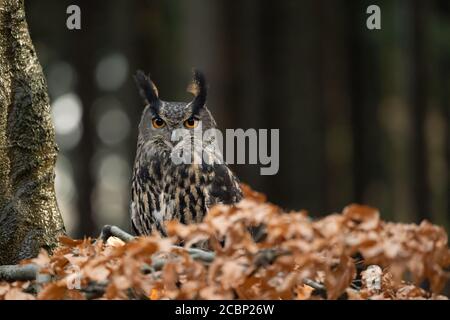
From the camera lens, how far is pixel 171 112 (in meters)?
4.98

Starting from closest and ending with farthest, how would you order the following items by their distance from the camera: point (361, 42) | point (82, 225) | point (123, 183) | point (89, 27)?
point (82, 225), point (89, 27), point (361, 42), point (123, 183)

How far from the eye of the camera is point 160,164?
4977 millimetres

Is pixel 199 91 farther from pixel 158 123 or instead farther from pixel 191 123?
pixel 158 123

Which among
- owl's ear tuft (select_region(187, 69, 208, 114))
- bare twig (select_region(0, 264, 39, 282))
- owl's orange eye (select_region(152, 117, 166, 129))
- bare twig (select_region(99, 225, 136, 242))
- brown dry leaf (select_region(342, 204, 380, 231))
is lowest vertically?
bare twig (select_region(0, 264, 39, 282))

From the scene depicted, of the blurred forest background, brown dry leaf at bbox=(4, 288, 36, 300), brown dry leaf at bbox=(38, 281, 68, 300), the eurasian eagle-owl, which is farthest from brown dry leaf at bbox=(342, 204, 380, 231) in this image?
the blurred forest background

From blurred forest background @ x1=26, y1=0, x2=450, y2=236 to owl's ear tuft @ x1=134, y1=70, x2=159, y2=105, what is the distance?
6681mm

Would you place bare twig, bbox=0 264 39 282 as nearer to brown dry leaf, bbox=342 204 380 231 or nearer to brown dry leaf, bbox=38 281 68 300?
brown dry leaf, bbox=38 281 68 300

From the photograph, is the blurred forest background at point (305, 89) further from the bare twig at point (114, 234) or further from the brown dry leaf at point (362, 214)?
the brown dry leaf at point (362, 214)

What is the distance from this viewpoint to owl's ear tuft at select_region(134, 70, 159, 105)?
5051mm

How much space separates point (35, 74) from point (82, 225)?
10.8m

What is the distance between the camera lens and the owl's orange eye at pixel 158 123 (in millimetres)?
5112

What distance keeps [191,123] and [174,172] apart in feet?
1.18
